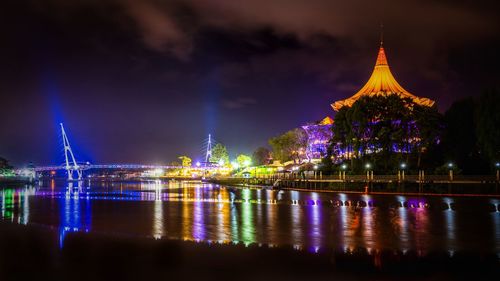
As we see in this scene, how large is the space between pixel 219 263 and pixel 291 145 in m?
86.4

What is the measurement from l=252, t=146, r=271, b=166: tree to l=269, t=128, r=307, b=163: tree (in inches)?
1178

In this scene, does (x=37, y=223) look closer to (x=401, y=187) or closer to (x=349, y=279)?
(x=349, y=279)

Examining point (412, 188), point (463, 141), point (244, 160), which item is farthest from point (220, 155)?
point (412, 188)

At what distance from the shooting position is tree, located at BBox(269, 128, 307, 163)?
99250 mm

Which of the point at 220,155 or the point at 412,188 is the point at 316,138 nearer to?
the point at 412,188

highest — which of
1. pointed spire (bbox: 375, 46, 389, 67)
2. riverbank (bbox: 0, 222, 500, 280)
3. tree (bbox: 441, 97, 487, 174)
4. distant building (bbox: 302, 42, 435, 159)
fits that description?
pointed spire (bbox: 375, 46, 389, 67)

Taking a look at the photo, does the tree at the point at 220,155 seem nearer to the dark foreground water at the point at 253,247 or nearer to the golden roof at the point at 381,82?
the golden roof at the point at 381,82

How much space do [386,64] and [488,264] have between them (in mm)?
88044

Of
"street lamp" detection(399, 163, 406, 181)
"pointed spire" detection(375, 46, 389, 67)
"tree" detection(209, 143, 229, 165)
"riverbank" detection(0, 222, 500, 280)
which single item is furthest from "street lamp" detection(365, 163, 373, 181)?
"tree" detection(209, 143, 229, 165)

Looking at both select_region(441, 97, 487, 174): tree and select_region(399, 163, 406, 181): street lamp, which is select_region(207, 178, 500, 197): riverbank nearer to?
select_region(399, 163, 406, 181): street lamp

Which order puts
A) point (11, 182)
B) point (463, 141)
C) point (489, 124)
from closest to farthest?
point (489, 124) < point (463, 141) < point (11, 182)

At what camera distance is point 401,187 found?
1993 inches

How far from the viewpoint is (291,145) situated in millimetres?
100188

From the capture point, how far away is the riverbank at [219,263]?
12953 millimetres
